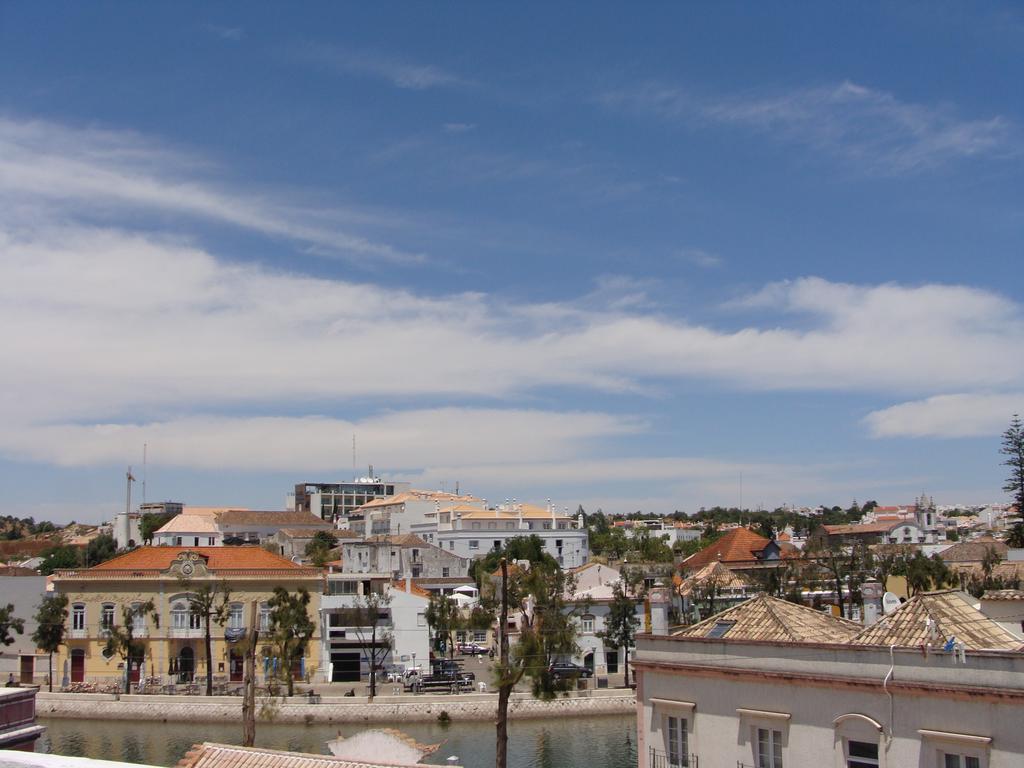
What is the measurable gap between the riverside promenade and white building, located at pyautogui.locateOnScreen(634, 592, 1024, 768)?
29.6m

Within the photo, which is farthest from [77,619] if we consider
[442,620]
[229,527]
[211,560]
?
[229,527]

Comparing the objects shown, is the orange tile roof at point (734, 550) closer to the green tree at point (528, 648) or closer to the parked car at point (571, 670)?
the parked car at point (571, 670)

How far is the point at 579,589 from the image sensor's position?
2835 inches

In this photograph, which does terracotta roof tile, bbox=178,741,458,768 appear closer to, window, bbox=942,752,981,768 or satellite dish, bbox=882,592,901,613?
window, bbox=942,752,981,768

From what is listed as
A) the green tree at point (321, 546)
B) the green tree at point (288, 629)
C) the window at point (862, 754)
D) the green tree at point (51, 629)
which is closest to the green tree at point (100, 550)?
the green tree at point (321, 546)

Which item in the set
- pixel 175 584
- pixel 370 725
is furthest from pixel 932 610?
pixel 175 584

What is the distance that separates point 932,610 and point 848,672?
2.03m

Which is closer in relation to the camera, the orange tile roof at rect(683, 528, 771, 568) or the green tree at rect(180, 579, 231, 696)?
the green tree at rect(180, 579, 231, 696)

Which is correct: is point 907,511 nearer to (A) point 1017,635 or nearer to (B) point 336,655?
(B) point 336,655

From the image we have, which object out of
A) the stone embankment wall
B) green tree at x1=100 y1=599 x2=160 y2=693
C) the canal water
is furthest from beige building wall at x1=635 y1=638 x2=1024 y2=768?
green tree at x1=100 y1=599 x2=160 y2=693

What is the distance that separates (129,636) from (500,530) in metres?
61.6

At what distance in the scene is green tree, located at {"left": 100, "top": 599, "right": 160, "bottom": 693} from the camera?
56562 millimetres

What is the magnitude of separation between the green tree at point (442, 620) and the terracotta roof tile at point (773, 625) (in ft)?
134

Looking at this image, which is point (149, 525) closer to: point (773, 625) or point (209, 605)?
point (209, 605)
